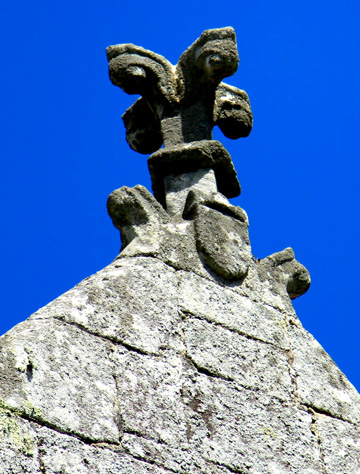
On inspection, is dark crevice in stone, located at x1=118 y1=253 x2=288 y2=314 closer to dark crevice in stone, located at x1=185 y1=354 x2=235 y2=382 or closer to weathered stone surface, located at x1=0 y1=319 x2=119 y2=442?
dark crevice in stone, located at x1=185 y1=354 x2=235 y2=382

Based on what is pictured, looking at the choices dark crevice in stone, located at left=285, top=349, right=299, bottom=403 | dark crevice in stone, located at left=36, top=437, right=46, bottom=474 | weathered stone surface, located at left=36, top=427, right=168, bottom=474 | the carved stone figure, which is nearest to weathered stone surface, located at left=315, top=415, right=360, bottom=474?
dark crevice in stone, located at left=285, top=349, right=299, bottom=403

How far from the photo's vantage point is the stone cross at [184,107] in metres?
4.98

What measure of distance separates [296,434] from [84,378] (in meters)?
1.00

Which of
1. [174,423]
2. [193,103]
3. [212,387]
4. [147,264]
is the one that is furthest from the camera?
[193,103]

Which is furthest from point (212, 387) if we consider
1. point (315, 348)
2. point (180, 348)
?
point (315, 348)

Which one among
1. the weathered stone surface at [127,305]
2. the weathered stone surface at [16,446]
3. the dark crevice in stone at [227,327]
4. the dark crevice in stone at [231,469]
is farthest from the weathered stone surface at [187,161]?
the weathered stone surface at [16,446]

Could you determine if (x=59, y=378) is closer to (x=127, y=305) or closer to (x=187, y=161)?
(x=127, y=305)

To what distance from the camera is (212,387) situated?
12.8 feet

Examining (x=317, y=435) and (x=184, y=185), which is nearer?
(x=317, y=435)

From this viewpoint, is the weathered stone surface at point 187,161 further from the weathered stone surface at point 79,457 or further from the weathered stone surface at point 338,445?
the weathered stone surface at point 79,457

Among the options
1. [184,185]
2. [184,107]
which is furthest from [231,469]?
[184,107]

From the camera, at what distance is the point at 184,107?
521cm

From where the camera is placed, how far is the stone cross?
16.4ft

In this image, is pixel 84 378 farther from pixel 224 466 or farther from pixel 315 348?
pixel 315 348
